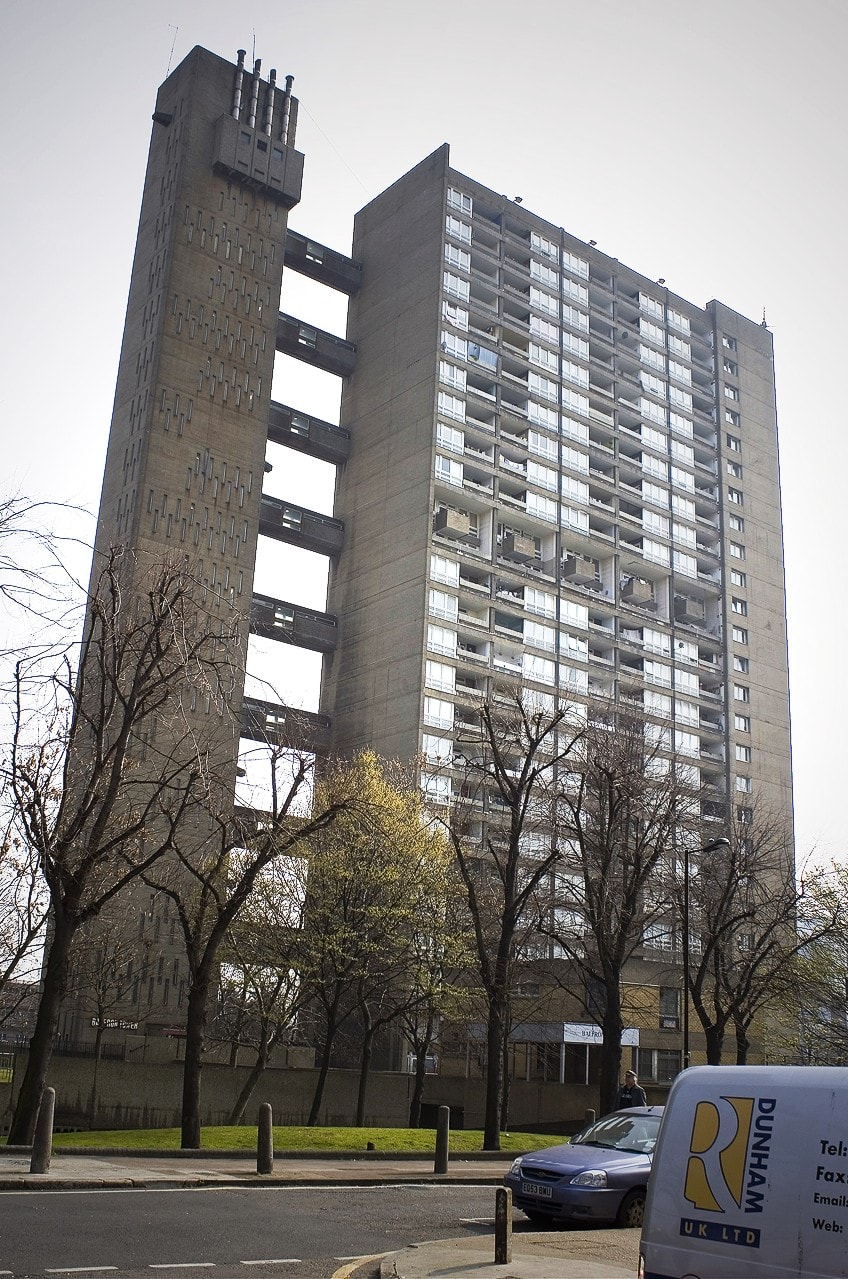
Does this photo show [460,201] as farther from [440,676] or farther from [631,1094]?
[631,1094]

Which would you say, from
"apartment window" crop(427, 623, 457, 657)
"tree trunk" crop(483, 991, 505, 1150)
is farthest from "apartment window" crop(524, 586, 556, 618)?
"tree trunk" crop(483, 991, 505, 1150)

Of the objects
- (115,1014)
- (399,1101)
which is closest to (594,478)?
(115,1014)

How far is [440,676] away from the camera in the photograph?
69.9 m

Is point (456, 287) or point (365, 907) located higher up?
point (456, 287)

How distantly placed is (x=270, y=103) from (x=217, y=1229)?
74618mm

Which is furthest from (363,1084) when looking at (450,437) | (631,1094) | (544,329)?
(544,329)

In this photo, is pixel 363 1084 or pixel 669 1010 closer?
pixel 363 1084

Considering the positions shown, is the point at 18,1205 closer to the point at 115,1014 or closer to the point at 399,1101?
the point at 399,1101

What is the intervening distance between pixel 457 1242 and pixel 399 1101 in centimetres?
2857

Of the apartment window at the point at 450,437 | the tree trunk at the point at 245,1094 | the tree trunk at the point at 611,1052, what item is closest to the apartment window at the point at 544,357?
the apartment window at the point at 450,437

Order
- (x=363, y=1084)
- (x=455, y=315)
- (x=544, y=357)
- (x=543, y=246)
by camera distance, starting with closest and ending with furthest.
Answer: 1. (x=363, y=1084)
2. (x=455, y=315)
3. (x=544, y=357)
4. (x=543, y=246)

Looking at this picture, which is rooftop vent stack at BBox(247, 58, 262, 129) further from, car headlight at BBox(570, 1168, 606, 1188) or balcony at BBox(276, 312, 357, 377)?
car headlight at BBox(570, 1168, 606, 1188)

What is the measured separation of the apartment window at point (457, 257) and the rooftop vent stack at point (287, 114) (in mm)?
12023

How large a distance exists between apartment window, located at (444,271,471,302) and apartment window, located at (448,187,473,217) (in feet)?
18.3
